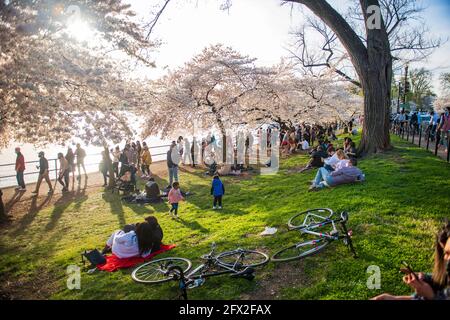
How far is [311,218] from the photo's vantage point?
771 centimetres

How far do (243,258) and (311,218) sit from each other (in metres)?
2.19

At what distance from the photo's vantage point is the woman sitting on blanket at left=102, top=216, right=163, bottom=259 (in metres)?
7.62

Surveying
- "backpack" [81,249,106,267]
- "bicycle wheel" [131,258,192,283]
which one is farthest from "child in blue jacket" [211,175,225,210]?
"bicycle wheel" [131,258,192,283]

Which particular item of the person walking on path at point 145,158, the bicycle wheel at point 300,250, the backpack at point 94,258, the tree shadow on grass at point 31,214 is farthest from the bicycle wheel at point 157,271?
the person walking on path at point 145,158

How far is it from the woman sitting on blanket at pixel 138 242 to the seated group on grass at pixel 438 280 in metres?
5.53

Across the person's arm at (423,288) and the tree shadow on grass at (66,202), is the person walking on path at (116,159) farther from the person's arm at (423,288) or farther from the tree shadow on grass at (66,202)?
the person's arm at (423,288)

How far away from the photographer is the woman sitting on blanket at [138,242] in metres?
7.62

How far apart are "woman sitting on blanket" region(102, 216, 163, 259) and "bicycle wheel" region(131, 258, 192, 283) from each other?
35.7 inches

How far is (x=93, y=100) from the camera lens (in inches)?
503

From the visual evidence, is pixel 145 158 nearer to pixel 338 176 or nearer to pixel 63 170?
Answer: pixel 63 170
